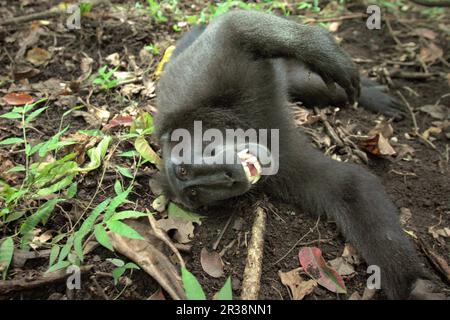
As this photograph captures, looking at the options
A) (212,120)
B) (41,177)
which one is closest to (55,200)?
(41,177)

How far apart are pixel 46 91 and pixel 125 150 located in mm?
1125

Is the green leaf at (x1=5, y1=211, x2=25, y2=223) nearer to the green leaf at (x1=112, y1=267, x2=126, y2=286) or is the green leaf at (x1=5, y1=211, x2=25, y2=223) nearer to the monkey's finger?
the green leaf at (x1=112, y1=267, x2=126, y2=286)

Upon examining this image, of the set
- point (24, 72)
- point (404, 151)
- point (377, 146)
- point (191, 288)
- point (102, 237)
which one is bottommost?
point (404, 151)

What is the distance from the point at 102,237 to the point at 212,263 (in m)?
0.67

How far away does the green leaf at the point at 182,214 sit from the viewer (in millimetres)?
3090

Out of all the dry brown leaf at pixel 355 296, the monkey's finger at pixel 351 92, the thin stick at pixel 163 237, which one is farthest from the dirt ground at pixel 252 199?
the monkey's finger at pixel 351 92

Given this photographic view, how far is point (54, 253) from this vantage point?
2.62 meters

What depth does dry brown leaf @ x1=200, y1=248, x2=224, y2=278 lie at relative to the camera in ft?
8.96

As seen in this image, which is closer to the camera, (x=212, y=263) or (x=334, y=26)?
(x=212, y=263)

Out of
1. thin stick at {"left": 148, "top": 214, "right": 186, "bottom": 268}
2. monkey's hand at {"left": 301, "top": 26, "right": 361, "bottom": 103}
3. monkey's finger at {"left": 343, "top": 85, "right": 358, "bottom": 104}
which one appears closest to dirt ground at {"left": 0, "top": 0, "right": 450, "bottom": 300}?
thin stick at {"left": 148, "top": 214, "right": 186, "bottom": 268}

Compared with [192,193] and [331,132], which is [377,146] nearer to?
[331,132]

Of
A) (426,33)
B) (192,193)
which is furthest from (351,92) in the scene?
(426,33)

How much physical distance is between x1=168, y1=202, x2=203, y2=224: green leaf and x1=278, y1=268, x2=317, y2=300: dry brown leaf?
26.2 inches

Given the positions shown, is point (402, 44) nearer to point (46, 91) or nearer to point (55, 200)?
point (46, 91)
